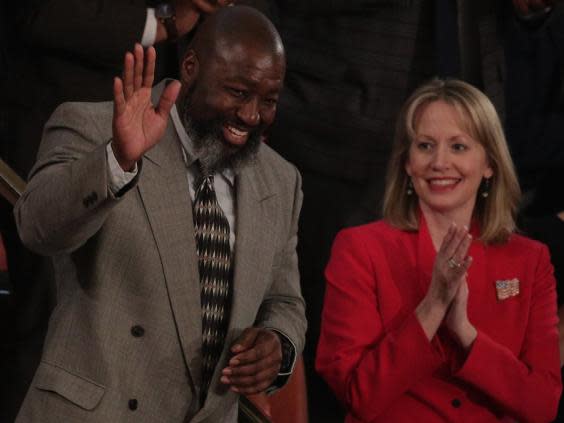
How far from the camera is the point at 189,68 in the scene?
2561mm

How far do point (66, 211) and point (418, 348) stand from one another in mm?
1088

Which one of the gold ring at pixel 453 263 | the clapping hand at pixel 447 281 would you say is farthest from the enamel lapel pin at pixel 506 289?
the gold ring at pixel 453 263

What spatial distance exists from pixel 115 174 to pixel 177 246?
0.27 meters

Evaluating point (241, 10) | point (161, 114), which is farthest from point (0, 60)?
point (161, 114)

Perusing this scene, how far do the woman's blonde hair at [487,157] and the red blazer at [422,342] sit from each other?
6 cm

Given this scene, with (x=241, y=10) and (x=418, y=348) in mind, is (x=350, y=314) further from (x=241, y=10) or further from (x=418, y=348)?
(x=241, y=10)

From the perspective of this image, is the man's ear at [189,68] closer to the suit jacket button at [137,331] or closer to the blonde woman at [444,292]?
the suit jacket button at [137,331]

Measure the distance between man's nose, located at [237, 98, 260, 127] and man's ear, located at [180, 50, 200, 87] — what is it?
139 mm

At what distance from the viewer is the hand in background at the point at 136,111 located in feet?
6.90

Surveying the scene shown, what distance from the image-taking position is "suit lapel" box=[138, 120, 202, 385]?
2324 mm

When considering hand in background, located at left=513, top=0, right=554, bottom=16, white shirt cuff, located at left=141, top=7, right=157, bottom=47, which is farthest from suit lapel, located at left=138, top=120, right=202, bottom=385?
hand in background, located at left=513, top=0, right=554, bottom=16

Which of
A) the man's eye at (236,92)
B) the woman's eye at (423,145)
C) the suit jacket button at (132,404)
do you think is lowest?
the suit jacket button at (132,404)

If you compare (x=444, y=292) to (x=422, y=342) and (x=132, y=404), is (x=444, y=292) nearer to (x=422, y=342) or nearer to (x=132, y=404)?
(x=422, y=342)

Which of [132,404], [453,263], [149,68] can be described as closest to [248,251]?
[132,404]
